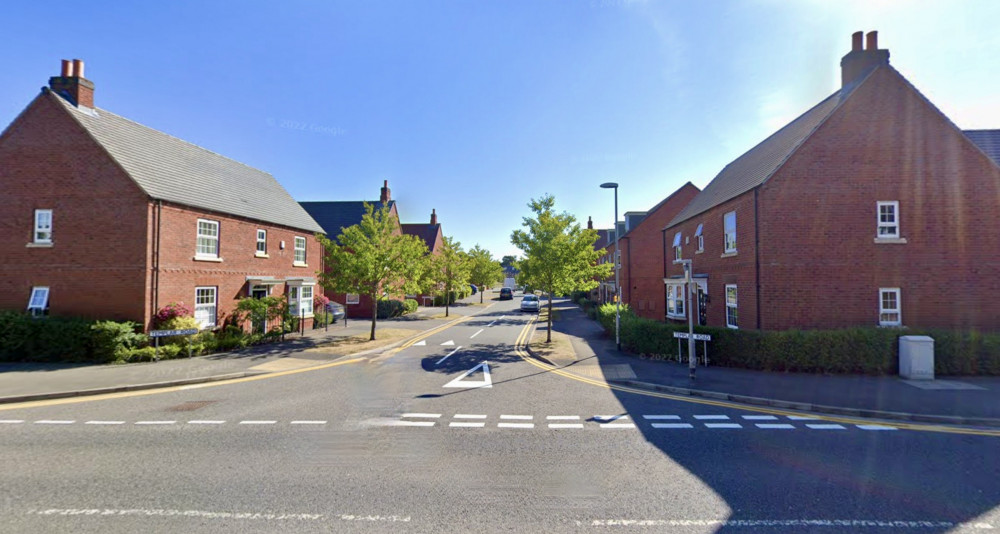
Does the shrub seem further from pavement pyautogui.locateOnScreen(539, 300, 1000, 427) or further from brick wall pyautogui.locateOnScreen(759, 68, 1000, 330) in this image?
brick wall pyautogui.locateOnScreen(759, 68, 1000, 330)

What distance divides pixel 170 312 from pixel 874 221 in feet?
85.7

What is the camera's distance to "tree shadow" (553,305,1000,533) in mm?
4668

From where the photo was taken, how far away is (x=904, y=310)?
13.6 m

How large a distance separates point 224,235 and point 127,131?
20.3ft

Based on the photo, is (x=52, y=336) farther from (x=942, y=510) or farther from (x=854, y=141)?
(x=854, y=141)

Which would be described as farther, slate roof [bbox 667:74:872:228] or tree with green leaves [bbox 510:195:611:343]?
tree with green leaves [bbox 510:195:611:343]

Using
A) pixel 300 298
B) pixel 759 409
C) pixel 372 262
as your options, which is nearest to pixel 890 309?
pixel 759 409

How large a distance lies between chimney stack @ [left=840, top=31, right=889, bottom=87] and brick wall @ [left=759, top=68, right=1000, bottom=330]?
2315mm

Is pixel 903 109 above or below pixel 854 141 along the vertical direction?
above

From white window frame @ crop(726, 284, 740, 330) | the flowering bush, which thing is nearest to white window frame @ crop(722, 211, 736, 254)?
white window frame @ crop(726, 284, 740, 330)

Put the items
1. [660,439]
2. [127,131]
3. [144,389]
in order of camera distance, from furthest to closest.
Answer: [127,131] < [144,389] < [660,439]

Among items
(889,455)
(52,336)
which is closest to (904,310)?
(889,455)

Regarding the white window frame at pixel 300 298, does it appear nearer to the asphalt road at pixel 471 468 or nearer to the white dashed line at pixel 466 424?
the asphalt road at pixel 471 468

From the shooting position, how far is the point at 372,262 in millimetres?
18156
